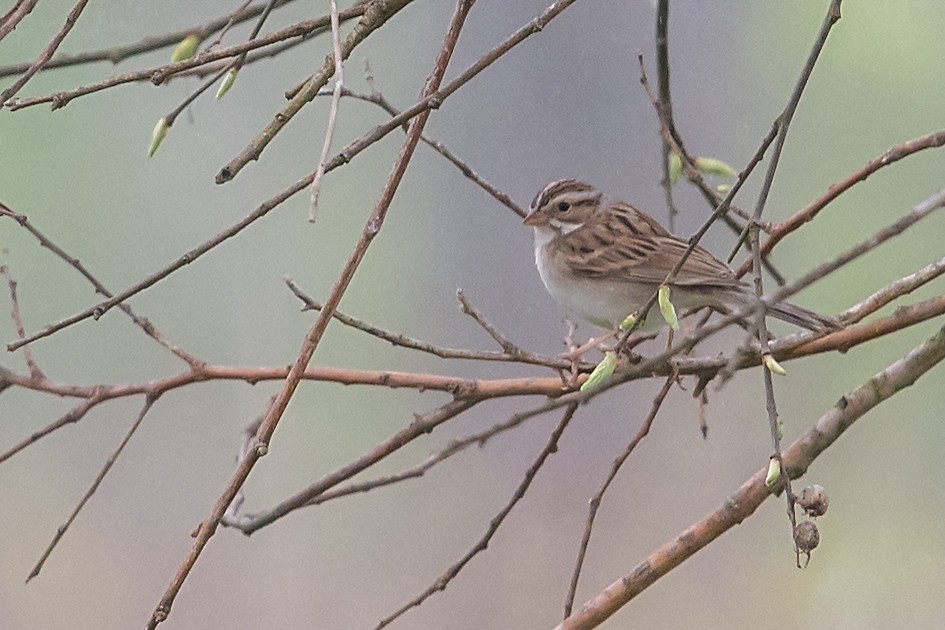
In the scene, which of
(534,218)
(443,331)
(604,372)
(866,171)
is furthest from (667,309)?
(443,331)

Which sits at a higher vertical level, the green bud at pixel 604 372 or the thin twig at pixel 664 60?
the thin twig at pixel 664 60

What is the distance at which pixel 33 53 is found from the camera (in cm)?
146

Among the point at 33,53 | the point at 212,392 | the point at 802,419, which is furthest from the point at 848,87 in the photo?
the point at 33,53

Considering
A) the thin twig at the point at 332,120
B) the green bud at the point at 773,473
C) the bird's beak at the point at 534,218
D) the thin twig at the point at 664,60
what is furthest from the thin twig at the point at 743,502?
the bird's beak at the point at 534,218

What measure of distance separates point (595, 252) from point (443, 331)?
30 cm

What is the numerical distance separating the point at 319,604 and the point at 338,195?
1.87 feet

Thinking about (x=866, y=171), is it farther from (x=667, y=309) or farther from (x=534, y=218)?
(x=534, y=218)

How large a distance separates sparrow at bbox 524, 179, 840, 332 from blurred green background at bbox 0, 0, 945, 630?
20cm

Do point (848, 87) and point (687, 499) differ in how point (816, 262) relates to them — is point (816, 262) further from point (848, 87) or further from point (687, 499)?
point (687, 499)

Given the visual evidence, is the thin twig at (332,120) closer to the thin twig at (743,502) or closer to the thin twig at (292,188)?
the thin twig at (292,188)

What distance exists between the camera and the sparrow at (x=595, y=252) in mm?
1346

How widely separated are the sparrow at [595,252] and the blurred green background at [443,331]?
199mm

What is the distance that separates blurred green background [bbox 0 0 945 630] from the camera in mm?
1522

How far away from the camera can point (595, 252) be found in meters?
1.38
